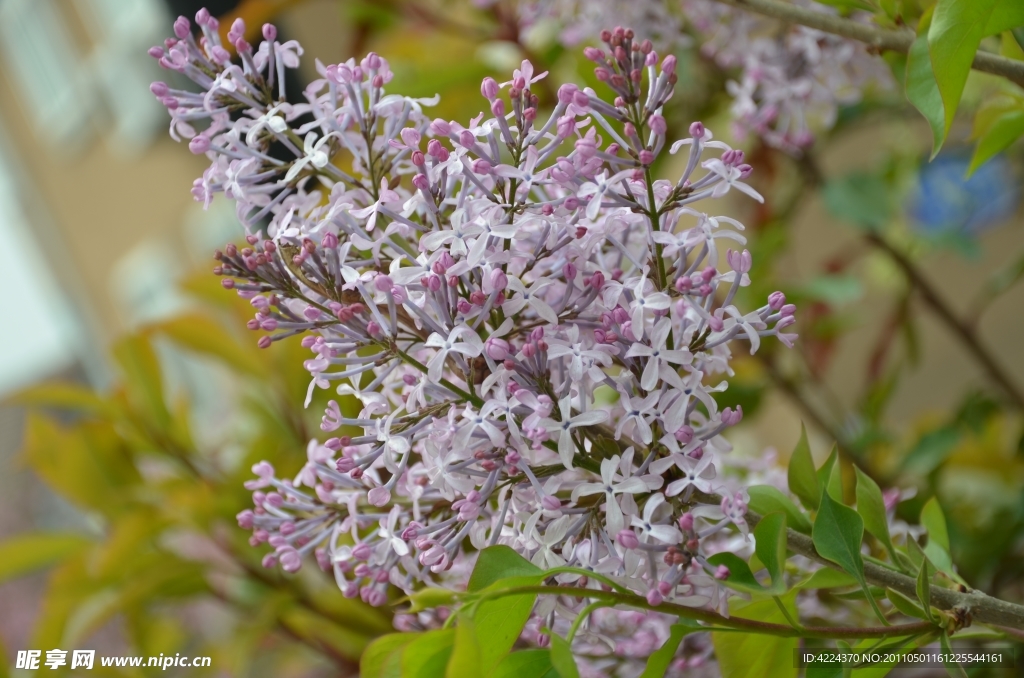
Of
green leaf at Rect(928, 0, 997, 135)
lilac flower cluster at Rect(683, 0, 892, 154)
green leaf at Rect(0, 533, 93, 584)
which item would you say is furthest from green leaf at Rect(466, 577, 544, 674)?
green leaf at Rect(0, 533, 93, 584)

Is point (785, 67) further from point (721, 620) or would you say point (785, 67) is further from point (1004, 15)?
point (721, 620)

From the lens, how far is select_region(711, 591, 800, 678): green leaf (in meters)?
0.32

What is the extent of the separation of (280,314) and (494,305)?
0.27 ft

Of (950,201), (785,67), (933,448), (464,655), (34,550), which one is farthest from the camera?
(950,201)

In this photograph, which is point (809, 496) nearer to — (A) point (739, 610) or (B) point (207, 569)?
(A) point (739, 610)

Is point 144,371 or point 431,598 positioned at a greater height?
point 431,598

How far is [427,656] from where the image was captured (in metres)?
0.29

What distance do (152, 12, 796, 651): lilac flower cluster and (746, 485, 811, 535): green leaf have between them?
0.02 m

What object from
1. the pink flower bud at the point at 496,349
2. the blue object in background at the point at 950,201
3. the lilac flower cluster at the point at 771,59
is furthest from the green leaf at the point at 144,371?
the blue object in background at the point at 950,201

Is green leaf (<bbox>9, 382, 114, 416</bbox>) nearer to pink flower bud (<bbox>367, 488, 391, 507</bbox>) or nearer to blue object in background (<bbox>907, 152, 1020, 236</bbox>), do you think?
pink flower bud (<bbox>367, 488, 391, 507</bbox>)

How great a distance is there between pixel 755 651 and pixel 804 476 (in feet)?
0.24

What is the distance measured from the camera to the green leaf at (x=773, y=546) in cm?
29

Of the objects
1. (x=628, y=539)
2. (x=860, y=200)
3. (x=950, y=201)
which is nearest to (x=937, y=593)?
(x=628, y=539)

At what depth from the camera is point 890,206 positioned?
0.74 m
